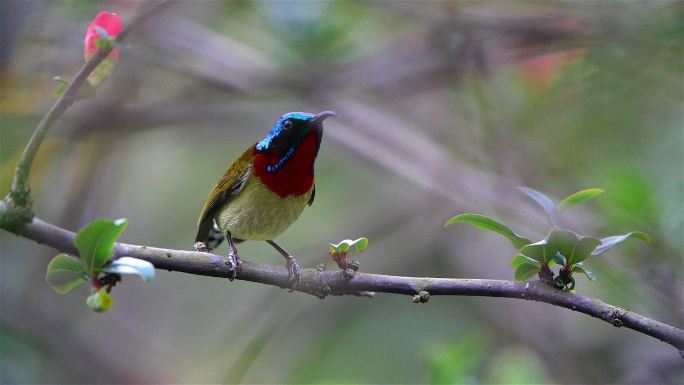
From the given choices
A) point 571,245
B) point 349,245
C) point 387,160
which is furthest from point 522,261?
point 387,160

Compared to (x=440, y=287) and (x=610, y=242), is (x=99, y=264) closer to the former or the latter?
(x=440, y=287)

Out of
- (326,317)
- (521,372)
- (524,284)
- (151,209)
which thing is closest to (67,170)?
(151,209)

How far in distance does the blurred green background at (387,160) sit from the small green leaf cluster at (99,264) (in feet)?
5.00

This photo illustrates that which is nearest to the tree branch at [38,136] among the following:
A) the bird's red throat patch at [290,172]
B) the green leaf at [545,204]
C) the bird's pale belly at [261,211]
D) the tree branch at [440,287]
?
the tree branch at [440,287]

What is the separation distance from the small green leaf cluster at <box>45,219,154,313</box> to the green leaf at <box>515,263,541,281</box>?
851mm

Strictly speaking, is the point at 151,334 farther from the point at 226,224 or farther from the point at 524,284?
the point at 524,284

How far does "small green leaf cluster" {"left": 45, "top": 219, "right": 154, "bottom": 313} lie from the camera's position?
1.56 meters

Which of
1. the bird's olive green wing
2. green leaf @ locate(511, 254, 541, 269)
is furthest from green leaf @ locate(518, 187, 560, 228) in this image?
the bird's olive green wing

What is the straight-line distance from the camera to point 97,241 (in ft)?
5.26

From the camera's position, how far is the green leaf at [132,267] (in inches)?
59.8

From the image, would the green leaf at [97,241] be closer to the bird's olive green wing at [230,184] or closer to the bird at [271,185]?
the bird at [271,185]

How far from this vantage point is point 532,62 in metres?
4.70

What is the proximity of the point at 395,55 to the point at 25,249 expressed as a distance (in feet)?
8.34

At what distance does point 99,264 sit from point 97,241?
0.21ft
